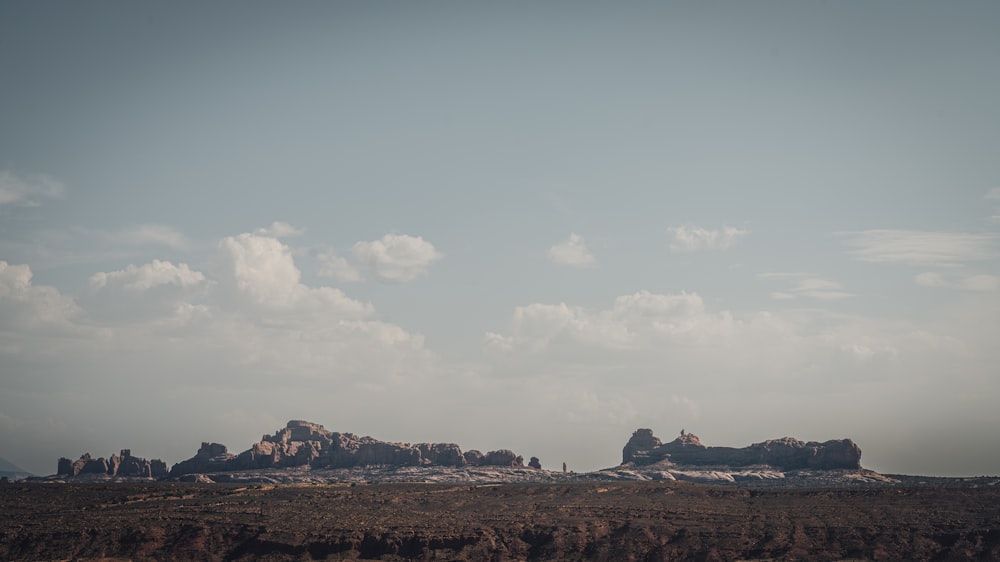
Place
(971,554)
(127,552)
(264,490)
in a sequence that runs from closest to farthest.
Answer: (971,554), (127,552), (264,490)

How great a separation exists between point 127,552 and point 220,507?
72.5 ft

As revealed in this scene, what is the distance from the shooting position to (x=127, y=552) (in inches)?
4747

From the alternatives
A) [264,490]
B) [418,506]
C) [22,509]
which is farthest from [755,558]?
[22,509]

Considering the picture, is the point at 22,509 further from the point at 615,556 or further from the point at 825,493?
the point at 825,493

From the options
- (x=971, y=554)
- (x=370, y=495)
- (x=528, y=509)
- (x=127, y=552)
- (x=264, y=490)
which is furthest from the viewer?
(x=264, y=490)

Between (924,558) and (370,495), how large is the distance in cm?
8502

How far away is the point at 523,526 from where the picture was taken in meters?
127

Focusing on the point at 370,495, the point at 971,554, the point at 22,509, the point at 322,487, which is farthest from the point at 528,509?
the point at 22,509

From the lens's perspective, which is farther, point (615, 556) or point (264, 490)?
point (264, 490)

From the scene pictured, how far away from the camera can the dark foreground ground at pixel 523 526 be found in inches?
4624

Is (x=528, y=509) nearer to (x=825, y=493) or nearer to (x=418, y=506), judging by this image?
(x=418, y=506)

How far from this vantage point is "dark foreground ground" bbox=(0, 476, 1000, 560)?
11744 cm

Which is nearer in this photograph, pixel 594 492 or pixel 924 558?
pixel 924 558

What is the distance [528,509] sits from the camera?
458 ft
